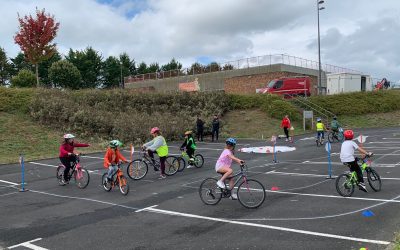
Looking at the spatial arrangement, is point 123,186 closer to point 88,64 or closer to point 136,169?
point 136,169

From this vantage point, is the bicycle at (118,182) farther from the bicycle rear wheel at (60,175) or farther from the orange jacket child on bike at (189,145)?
the orange jacket child on bike at (189,145)

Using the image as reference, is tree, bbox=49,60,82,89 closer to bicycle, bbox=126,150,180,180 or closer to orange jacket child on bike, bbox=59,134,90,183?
bicycle, bbox=126,150,180,180

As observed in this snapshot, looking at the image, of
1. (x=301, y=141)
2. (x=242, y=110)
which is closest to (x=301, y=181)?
(x=301, y=141)

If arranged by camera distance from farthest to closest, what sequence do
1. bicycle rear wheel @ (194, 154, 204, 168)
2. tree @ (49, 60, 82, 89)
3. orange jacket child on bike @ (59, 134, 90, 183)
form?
tree @ (49, 60, 82, 89)
bicycle rear wheel @ (194, 154, 204, 168)
orange jacket child on bike @ (59, 134, 90, 183)

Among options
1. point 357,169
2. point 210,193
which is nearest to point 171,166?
point 210,193

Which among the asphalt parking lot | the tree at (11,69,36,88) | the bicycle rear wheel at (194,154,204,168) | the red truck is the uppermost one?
the tree at (11,69,36,88)

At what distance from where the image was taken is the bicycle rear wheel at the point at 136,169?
1440cm

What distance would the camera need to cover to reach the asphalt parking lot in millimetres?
7217

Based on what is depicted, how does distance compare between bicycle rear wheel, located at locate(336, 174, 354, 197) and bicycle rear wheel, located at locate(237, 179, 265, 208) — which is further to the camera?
bicycle rear wheel, located at locate(336, 174, 354, 197)

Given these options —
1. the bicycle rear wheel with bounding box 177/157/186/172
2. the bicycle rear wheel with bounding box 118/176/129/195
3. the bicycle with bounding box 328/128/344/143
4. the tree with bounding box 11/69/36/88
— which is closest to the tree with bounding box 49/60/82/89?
the tree with bounding box 11/69/36/88

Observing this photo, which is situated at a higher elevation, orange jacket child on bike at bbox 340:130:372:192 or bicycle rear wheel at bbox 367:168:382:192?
orange jacket child on bike at bbox 340:130:372:192

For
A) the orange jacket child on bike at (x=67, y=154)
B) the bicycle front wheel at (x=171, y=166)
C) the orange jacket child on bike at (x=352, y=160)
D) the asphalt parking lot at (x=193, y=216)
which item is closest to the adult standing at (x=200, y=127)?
the bicycle front wheel at (x=171, y=166)

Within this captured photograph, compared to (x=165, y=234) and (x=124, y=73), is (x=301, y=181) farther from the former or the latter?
(x=124, y=73)

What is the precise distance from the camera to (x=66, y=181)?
13.9 meters
